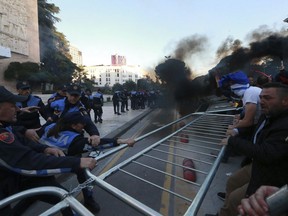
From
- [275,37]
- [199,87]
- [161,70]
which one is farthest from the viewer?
[161,70]

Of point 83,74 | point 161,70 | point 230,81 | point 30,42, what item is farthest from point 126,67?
point 230,81

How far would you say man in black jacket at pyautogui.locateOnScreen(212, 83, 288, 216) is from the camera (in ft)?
6.49

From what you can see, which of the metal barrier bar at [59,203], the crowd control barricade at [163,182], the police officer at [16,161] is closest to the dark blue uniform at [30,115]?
the crowd control barricade at [163,182]

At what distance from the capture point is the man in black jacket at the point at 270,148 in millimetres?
1979

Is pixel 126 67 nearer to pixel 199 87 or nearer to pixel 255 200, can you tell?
pixel 199 87

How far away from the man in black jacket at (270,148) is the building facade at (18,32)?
91.2 feet

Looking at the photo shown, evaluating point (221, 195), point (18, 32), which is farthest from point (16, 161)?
point (18, 32)

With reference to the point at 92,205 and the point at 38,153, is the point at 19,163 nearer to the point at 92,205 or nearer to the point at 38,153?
the point at 38,153

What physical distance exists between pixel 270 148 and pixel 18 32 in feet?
109

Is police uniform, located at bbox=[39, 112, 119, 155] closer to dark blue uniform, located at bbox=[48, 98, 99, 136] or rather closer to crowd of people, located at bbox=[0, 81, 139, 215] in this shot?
crowd of people, located at bbox=[0, 81, 139, 215]

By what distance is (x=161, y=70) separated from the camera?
1911 centimetres

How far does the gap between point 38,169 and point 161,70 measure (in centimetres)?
1745

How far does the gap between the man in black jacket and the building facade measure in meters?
27.8

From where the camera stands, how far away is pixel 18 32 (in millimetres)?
30141
